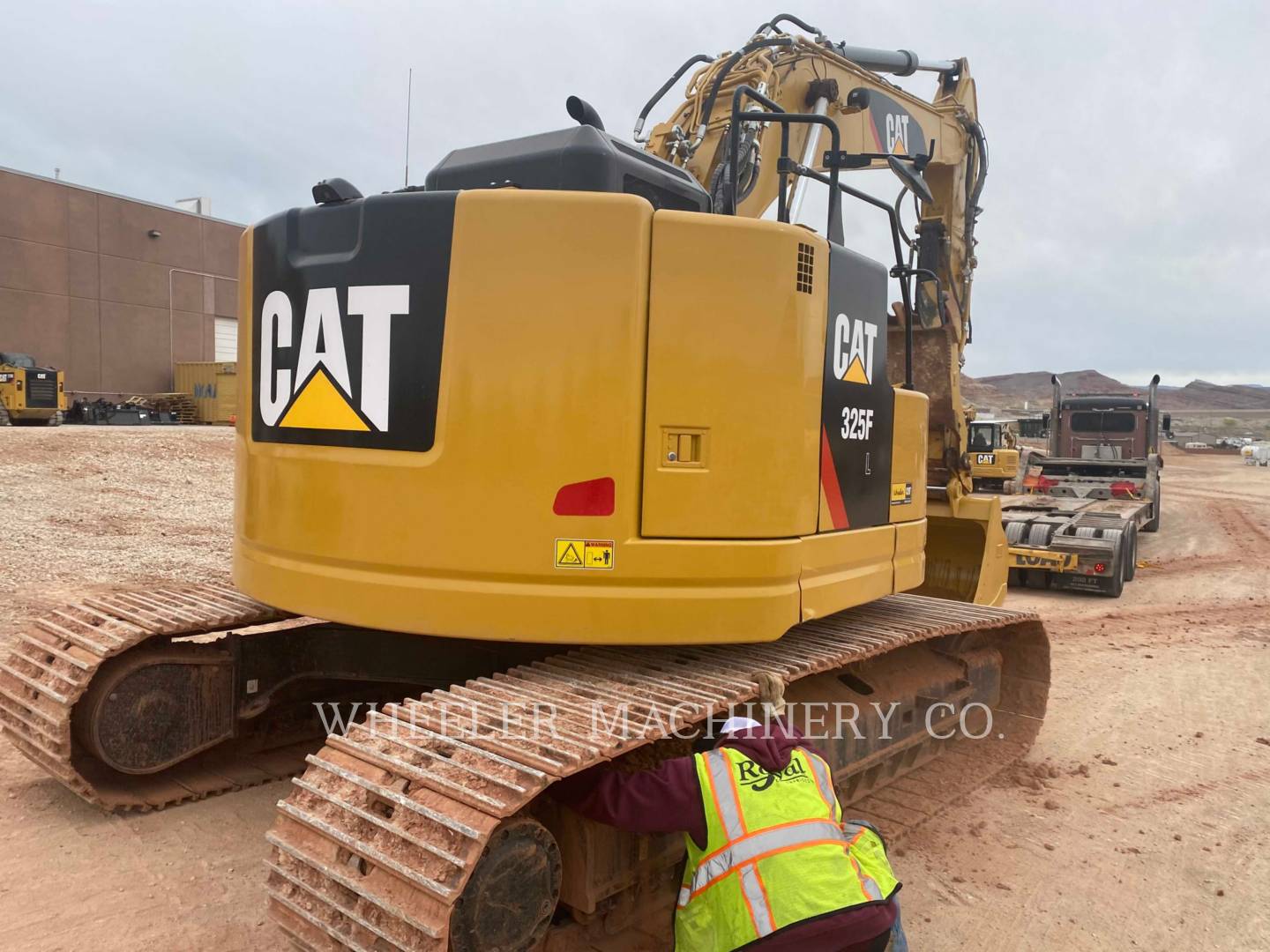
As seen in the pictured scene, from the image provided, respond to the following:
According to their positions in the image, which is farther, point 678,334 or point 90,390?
point 90,390

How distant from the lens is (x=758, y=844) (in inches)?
110

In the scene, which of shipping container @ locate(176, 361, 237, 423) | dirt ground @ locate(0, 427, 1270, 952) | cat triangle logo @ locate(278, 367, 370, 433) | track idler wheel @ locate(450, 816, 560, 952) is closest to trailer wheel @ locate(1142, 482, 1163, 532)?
dirt ground @ locate(0, 427, 1270, 952)

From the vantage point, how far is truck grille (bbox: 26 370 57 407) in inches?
1051

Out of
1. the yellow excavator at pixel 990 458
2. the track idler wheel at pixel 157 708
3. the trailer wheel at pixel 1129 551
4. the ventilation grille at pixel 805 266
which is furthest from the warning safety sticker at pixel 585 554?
the yellow excavator at pixel 990 458

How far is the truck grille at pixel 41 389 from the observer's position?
26.7m

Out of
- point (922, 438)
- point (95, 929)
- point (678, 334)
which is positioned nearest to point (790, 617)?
point (678, 334)

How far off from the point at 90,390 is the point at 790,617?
37656mm

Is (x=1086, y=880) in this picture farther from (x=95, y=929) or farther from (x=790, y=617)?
(x=95, y=929)

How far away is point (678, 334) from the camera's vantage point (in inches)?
142

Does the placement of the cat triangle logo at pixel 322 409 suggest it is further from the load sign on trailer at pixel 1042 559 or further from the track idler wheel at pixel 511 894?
the load sign on trailer at pixel 1042 559

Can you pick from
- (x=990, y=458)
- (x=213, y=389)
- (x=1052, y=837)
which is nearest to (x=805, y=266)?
(x=1052, y=837)

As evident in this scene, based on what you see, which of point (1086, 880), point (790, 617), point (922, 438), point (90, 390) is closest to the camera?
point (790, 617)

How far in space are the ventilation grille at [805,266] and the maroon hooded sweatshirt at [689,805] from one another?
5.65 feet

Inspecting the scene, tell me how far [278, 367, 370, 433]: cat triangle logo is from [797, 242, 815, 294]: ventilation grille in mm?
1773
